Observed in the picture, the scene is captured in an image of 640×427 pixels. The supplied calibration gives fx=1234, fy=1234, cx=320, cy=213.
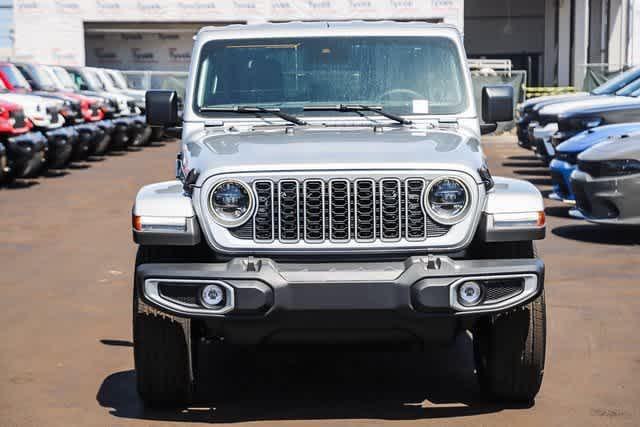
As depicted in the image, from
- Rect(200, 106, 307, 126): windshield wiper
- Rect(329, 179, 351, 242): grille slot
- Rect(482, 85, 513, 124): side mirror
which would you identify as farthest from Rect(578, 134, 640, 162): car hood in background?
Rect(329, 179, 351, 242): grille slot

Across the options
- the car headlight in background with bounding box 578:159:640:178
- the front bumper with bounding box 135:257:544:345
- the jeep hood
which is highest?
the jeep hood

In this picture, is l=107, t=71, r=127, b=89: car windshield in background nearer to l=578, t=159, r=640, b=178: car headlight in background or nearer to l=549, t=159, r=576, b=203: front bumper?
l=549, t=159, r=576, b=203: front bumper

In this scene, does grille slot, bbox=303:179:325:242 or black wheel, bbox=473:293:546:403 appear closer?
grille slot, bbox=303:179:325:242

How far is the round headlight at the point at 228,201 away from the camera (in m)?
5.52

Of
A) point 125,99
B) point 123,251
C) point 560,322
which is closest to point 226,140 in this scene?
point 560,322

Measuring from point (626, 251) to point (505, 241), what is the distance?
6.06m

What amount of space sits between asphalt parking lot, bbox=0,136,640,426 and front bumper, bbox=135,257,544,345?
1.79ft

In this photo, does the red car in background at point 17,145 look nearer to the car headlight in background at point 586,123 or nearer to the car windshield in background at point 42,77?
the car windshield in background at point 42,77

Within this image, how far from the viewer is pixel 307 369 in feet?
22.5

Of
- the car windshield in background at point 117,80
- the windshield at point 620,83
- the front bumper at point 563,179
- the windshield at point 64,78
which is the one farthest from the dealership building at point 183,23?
the front bumper at point 563,179

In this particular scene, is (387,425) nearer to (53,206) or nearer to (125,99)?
(53,206)

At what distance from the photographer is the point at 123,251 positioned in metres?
11.6

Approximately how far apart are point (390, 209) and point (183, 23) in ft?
149

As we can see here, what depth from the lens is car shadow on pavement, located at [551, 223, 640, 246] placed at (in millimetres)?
12062
